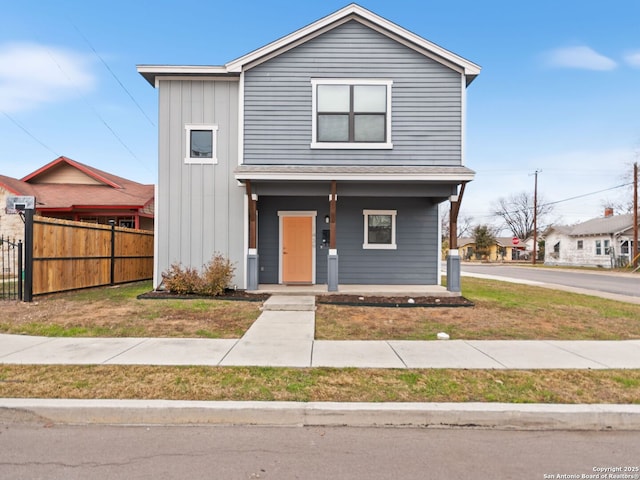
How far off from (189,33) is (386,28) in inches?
464

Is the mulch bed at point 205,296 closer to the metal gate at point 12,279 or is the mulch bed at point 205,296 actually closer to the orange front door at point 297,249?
the orange front door at point 297,249

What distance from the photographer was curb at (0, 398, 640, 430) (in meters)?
3.74

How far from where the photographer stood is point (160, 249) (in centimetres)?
1151

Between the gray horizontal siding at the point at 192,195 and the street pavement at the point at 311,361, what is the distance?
13.6ft

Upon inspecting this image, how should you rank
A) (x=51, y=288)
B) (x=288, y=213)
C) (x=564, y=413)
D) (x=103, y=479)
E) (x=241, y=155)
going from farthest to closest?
(x=288, y=213) → (x=241, y=155) → (x=51, y=288) → (x=564, y=413) → (x=103, y=479)

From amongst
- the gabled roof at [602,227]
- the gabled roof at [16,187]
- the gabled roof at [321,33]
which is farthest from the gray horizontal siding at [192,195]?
the gabled roof at [602,227]

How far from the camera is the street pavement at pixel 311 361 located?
148 inches

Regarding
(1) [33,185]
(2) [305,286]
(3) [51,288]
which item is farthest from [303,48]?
(1) [33,185]

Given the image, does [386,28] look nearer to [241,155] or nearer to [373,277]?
[241,155]

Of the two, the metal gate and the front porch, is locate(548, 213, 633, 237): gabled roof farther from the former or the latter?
the metal gate

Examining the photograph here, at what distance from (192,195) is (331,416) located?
30.1ft

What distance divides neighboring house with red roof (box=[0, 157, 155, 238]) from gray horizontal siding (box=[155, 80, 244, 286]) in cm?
681

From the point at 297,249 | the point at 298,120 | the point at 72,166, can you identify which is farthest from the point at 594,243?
the point at 72,166

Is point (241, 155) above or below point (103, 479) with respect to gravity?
above
